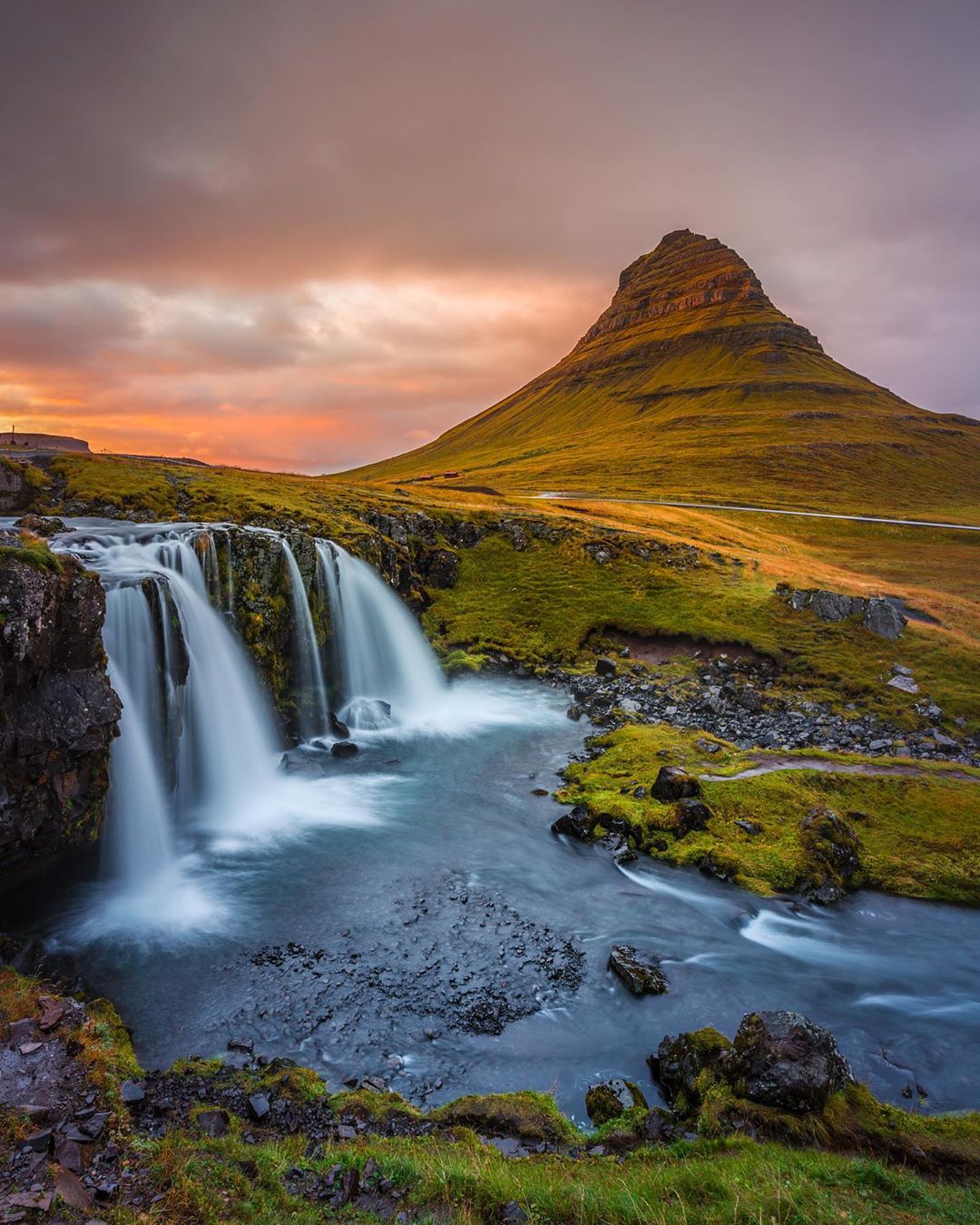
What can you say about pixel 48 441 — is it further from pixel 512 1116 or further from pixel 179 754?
pixel 512 1116

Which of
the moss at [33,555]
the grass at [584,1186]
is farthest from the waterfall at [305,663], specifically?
the grass at [584,1186]

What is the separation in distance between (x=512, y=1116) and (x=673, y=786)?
40.4 feet

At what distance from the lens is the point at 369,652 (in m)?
34.2

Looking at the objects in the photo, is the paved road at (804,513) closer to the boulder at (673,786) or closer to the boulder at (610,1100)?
the boulder at (673,786)

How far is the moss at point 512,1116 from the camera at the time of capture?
9406mm

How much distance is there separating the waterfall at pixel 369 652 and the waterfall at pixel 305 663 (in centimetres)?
179

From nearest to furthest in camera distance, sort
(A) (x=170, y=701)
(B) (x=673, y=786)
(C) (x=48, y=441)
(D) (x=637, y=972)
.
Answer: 1. (D) (x=637, y=972)
2. (B) (x=673, y=786)
3. (A) (x=170, y=701)
4. (C) (x=48, y=441)

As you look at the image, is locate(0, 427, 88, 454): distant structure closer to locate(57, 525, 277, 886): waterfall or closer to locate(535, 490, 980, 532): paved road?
locate(57, 525, 277, 886): waterfall

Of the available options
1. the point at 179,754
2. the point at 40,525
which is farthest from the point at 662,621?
the point at 40,525

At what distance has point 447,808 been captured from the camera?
22.1 meters

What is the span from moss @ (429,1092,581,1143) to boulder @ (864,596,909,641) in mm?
32970

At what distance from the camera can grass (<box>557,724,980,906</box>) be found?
17141 millimetres

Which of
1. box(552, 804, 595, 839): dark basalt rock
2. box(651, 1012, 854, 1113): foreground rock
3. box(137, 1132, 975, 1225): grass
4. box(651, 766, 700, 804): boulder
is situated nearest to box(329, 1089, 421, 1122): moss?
box(137, 1132, 975, 1225): grass

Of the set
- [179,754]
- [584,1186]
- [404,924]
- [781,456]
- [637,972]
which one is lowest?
[404,924]
